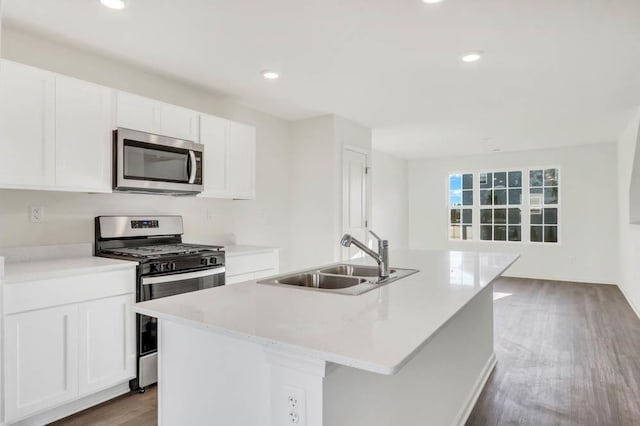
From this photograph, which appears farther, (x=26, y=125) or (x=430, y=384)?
(x=26, y=125)

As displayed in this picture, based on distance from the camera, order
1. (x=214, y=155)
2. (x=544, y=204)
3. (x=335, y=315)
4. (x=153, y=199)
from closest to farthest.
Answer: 1. (x=335, y=315)
2. (x=153, y=199)
3. (x=214, y=155)
4. (x=544, y=204)

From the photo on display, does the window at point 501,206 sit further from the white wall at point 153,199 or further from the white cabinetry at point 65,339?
the white cabinetry at point 65,339

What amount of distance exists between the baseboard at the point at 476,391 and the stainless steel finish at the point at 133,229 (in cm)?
261

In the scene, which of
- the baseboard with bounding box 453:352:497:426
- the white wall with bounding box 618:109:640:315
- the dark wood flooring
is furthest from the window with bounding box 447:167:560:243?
the baseboard with bounding box 453:352:497:426

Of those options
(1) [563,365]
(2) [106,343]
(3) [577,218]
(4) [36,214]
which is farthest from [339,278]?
(3) [577,218]

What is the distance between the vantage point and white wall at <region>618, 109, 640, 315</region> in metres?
4.73

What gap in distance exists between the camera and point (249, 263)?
3531mm

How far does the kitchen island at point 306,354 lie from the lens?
102cm

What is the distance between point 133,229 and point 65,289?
0.92m

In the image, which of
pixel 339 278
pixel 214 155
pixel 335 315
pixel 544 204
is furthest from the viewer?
pixel 544 204

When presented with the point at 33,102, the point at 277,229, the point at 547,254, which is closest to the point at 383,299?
the point at 33,102

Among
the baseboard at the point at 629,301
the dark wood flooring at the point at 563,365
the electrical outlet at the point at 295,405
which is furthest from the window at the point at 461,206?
the electrical outlet at the point at 295,405

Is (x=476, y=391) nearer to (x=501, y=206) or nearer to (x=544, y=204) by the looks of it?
(x=544, y=204)

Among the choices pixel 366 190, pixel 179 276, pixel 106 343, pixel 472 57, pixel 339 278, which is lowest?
pixel 106 343
